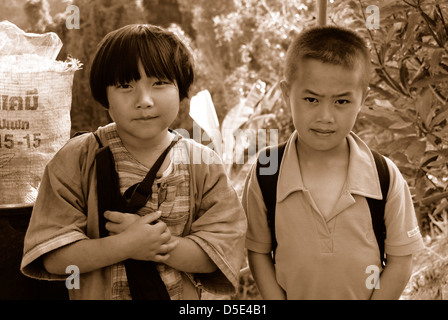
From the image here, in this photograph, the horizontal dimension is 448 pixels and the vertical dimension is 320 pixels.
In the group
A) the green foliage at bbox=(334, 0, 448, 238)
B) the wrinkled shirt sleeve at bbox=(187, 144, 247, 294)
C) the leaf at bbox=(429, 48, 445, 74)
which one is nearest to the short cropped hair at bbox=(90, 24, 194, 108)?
the wrinkled shirt sleeve at bbox=(187, 144, 247, 294)

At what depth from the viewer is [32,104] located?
189 centimetres

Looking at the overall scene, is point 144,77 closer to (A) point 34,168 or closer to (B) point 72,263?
(B) point 72,263

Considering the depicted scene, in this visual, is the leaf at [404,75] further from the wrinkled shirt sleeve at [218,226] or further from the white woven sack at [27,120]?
the white woven sack at [27,120]

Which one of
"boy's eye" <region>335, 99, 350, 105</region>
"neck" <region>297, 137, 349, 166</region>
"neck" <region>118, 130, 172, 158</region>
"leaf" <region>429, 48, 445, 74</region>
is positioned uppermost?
"leaf" <region>429, 48, 445, 74</region>

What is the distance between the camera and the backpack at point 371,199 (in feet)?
5.07

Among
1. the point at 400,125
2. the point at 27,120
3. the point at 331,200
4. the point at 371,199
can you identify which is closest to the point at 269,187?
the point at 331,200

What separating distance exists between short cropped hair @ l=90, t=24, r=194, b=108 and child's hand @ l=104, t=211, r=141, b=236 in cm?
34

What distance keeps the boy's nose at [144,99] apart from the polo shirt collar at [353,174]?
452mm

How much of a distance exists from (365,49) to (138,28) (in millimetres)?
654

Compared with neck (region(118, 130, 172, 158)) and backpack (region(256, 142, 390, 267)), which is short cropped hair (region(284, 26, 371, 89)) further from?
neck (region(118, 130, 172, 158))

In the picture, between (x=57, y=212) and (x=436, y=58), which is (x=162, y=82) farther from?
(x=436, y=58)

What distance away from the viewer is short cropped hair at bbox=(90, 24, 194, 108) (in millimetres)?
1426

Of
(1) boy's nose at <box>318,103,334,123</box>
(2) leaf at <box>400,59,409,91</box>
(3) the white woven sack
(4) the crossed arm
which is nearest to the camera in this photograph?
(4) the crossed arm
